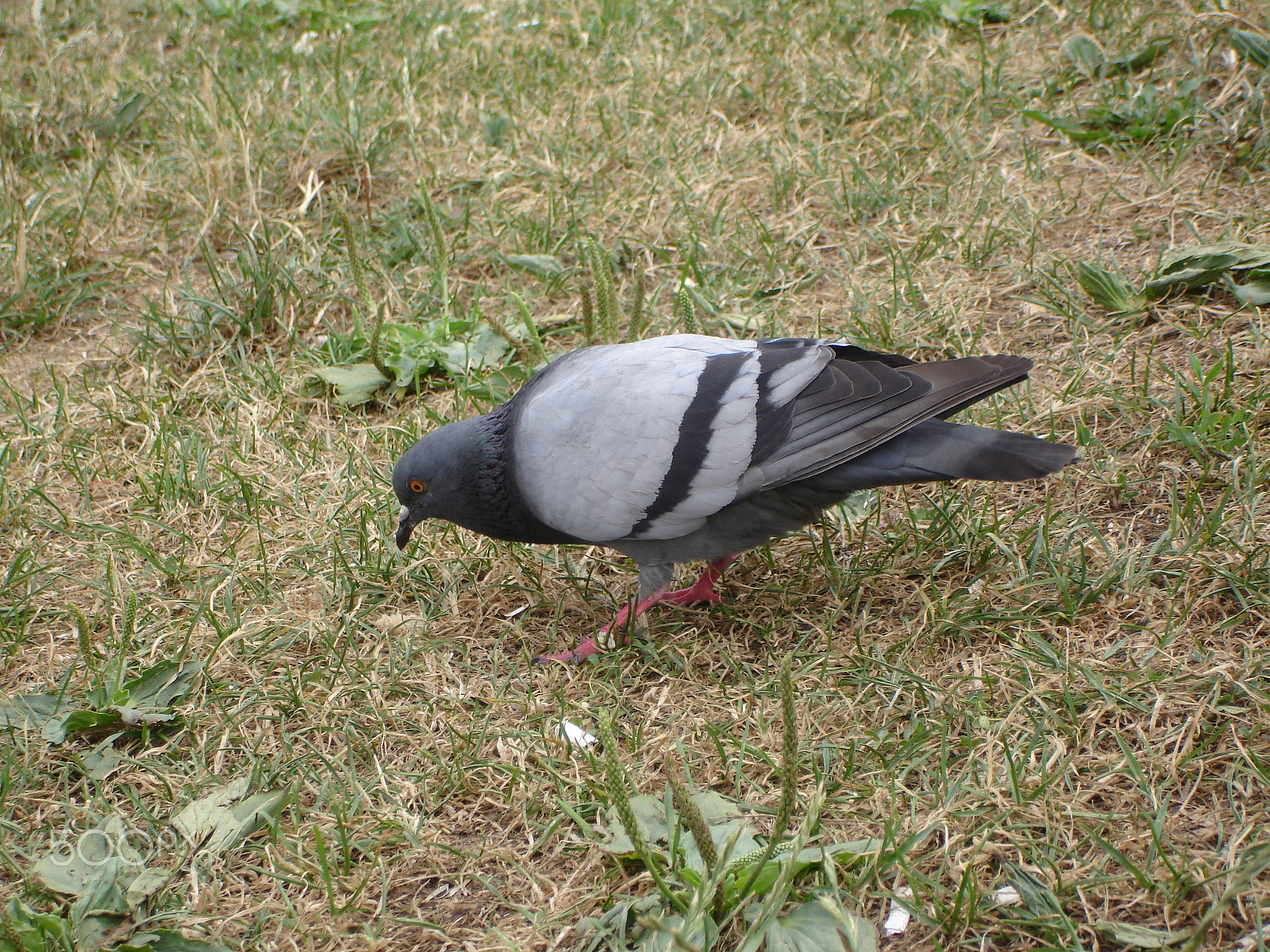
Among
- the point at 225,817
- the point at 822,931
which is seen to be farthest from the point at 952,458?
the point at 225,817

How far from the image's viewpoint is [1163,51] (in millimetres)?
5395

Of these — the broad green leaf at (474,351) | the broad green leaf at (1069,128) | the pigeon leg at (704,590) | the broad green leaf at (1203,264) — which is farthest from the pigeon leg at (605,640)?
the broad green leaf at (1069,128)

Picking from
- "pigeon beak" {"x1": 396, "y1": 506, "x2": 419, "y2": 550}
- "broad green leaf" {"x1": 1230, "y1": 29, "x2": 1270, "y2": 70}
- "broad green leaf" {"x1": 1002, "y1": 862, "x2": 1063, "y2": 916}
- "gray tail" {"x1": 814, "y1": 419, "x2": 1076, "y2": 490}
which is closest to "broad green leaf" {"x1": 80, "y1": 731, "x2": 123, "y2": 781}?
"pigeon beak" {"x1": 396, "y1": 506, "x2": 419, "y2": 550}

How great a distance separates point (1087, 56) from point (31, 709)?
232 inches

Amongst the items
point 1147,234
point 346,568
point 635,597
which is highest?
point 1147,234

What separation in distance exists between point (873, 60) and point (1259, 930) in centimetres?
507

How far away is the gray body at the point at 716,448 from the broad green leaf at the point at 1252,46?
3.15m

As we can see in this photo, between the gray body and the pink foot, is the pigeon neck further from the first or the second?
the pink foot

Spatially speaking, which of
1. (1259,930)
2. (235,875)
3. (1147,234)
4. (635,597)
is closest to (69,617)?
(235,875)

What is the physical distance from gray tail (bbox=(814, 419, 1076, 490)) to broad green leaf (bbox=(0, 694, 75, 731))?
246 cm

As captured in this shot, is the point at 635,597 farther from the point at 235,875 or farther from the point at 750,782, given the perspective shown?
the point at 235,875

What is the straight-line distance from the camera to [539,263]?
497 centimetres

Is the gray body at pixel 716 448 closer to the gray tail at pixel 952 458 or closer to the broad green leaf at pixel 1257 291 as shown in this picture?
the gray tail at pixel 952 458

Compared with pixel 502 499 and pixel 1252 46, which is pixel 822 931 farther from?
pixel 1252 46
